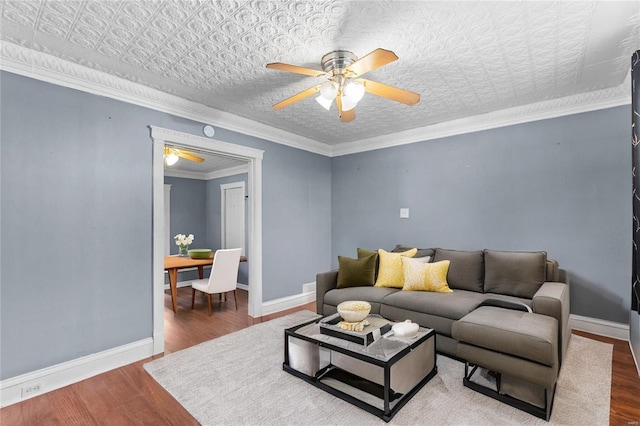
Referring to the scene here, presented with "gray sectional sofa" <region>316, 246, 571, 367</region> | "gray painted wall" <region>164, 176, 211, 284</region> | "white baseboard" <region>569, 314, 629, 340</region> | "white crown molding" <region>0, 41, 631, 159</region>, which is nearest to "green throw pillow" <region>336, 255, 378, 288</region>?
"gray sectional sofa" <region>316, 246, 571, 367</region>

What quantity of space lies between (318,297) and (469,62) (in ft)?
9.33

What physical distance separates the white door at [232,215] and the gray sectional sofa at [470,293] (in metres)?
3.06

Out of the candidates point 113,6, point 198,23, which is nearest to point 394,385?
point 198,23

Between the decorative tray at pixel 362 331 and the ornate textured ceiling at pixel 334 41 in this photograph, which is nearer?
the ornate textured ceiling at pixel 334 41

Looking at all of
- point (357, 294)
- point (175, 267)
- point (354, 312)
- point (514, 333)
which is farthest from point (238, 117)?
point (514, 333)

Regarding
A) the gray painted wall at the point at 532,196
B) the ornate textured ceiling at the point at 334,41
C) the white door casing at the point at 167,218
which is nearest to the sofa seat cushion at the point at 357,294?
the gray painted wall at the point at 532,196

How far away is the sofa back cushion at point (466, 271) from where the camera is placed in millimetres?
3248

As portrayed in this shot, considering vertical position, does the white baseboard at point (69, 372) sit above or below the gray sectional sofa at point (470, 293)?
below

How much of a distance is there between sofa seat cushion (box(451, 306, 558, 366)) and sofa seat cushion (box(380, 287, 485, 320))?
0.94 ft

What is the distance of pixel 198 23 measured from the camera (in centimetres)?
197

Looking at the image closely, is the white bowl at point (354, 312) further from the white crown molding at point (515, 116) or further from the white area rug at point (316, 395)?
the white crown molding at point (515, 116)

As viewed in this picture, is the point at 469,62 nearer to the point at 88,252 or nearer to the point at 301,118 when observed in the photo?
the point at 301,118

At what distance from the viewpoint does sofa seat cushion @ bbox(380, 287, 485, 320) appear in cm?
269

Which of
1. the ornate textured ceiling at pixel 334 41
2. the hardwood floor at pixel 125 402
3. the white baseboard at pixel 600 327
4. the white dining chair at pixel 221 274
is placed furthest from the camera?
the white dining chair at pixel 221 274
